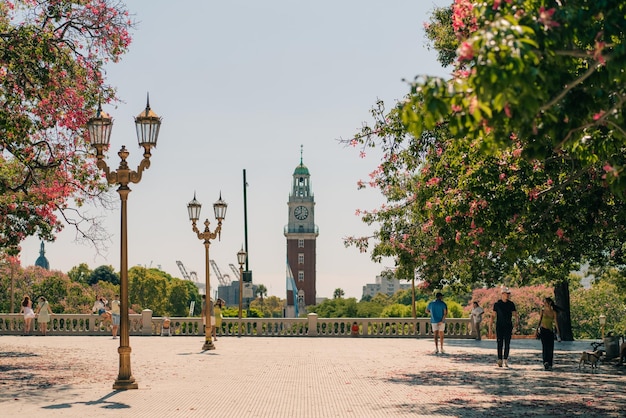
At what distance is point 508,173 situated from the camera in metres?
15.1

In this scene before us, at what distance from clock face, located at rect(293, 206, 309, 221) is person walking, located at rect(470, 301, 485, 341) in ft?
397

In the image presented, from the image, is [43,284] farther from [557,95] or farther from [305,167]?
[557,95]

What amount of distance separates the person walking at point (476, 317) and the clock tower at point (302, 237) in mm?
111222

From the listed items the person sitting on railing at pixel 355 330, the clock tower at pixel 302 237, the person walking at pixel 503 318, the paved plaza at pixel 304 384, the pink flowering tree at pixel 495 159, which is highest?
the clock tower at pixel 302 237

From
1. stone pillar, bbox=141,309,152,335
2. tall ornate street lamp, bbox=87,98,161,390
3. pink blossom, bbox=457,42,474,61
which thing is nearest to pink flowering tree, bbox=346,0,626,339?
pink blossom, bbox=457,42,474,61

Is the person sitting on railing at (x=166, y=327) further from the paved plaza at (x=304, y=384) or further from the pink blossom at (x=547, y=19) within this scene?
the pink blossom at (x=547, y=19)

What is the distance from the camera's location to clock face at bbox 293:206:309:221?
158 metres

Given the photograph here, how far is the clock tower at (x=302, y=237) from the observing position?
149250 millimetres

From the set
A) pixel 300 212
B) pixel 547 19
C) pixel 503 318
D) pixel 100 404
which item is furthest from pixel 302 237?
pixel 547 19

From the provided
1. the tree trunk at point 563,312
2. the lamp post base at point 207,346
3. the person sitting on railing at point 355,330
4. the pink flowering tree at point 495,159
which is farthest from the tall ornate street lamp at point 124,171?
the tree trunk at point 563,312

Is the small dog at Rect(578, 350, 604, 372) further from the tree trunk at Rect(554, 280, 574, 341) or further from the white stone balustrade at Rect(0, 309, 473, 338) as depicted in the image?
the tree trunk at Rect(554, 280, 574, 341)

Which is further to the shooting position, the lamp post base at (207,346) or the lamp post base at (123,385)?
the lamp post base at (207,346)

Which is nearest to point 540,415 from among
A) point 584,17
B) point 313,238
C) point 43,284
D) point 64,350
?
point 584,17

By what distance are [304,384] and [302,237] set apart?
138 metres
